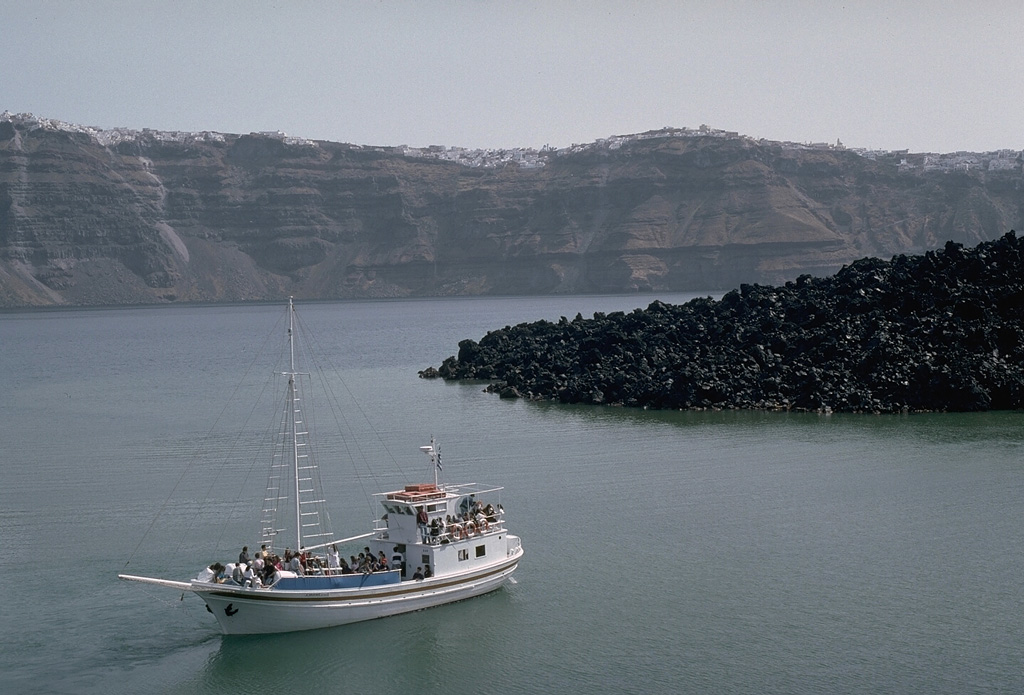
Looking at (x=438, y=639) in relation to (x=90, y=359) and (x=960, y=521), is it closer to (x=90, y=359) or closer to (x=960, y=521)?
(x=960, y=521)

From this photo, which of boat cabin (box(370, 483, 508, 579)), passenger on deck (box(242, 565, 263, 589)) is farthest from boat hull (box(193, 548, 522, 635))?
boat cabin (box(370, 483, 508, 579))

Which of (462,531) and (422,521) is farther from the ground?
(422,521)

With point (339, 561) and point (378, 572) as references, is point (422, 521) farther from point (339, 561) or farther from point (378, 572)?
point (339, 561)

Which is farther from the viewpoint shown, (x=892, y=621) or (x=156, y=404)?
(x=156, y=404)

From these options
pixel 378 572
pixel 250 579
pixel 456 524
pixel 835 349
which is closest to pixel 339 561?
pixel 378 572

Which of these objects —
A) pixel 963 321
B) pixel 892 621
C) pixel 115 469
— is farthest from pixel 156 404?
pixel 892 621

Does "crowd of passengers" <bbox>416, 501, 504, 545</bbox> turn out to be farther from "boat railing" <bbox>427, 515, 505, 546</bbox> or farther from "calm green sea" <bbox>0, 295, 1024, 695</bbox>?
"calm green sea" <bbox>0, 295, 1024, 695</bbox>

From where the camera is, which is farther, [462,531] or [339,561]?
[462,531]
